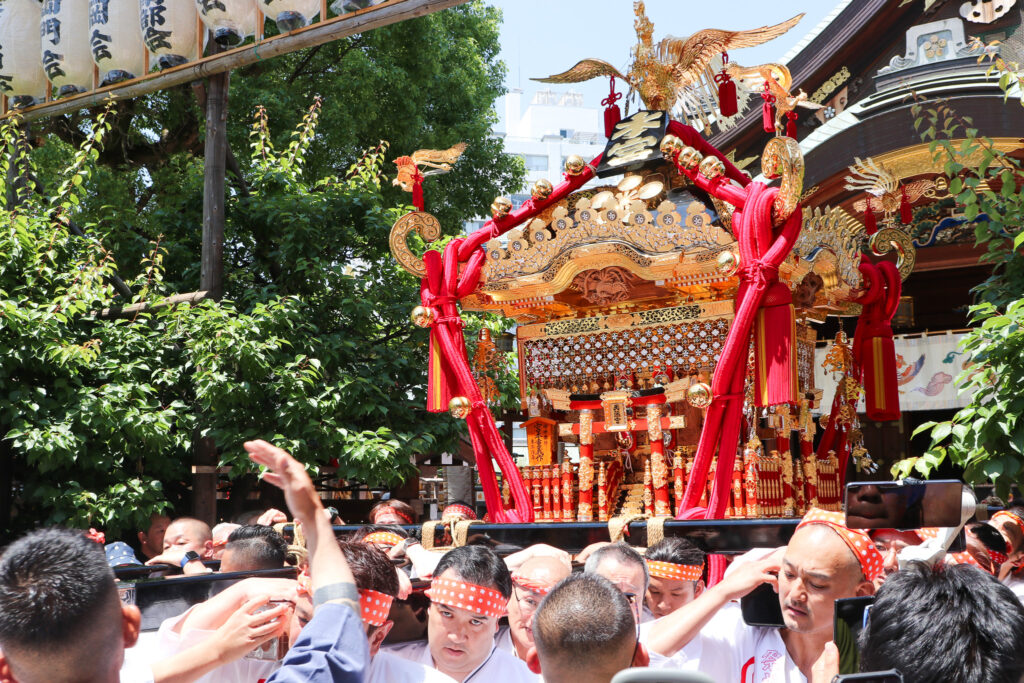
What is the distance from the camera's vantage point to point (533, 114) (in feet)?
162

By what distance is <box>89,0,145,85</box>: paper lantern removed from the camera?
9.60 meters

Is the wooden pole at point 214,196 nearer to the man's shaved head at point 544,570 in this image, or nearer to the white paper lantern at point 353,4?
the white paper lantern at point 353,4

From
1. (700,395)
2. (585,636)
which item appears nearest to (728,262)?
(700,395)

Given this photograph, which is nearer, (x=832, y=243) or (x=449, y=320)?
(x=832, y=243)

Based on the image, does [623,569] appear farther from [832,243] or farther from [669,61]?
[669,61]

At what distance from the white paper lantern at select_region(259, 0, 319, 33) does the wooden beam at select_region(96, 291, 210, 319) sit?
254 centimetres

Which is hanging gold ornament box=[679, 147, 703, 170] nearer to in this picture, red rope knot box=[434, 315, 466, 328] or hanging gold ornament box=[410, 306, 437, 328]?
red rope knot box=[434, 315, 466, 328]

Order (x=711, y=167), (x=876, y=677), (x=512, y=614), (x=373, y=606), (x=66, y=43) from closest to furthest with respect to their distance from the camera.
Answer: (x=876, y=677), (x=373, y=606), (x=512, y=614), (x=711, y=167), (x=66, y=43)

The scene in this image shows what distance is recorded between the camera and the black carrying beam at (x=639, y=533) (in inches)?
172

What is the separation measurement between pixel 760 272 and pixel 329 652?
4661 millimetres

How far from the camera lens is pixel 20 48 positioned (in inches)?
402

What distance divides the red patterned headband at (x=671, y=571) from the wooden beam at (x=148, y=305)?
6.44 meters

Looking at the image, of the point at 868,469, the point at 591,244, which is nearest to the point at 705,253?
the point at 591,244

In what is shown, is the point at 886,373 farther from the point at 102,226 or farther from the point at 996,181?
the point at 102,226
